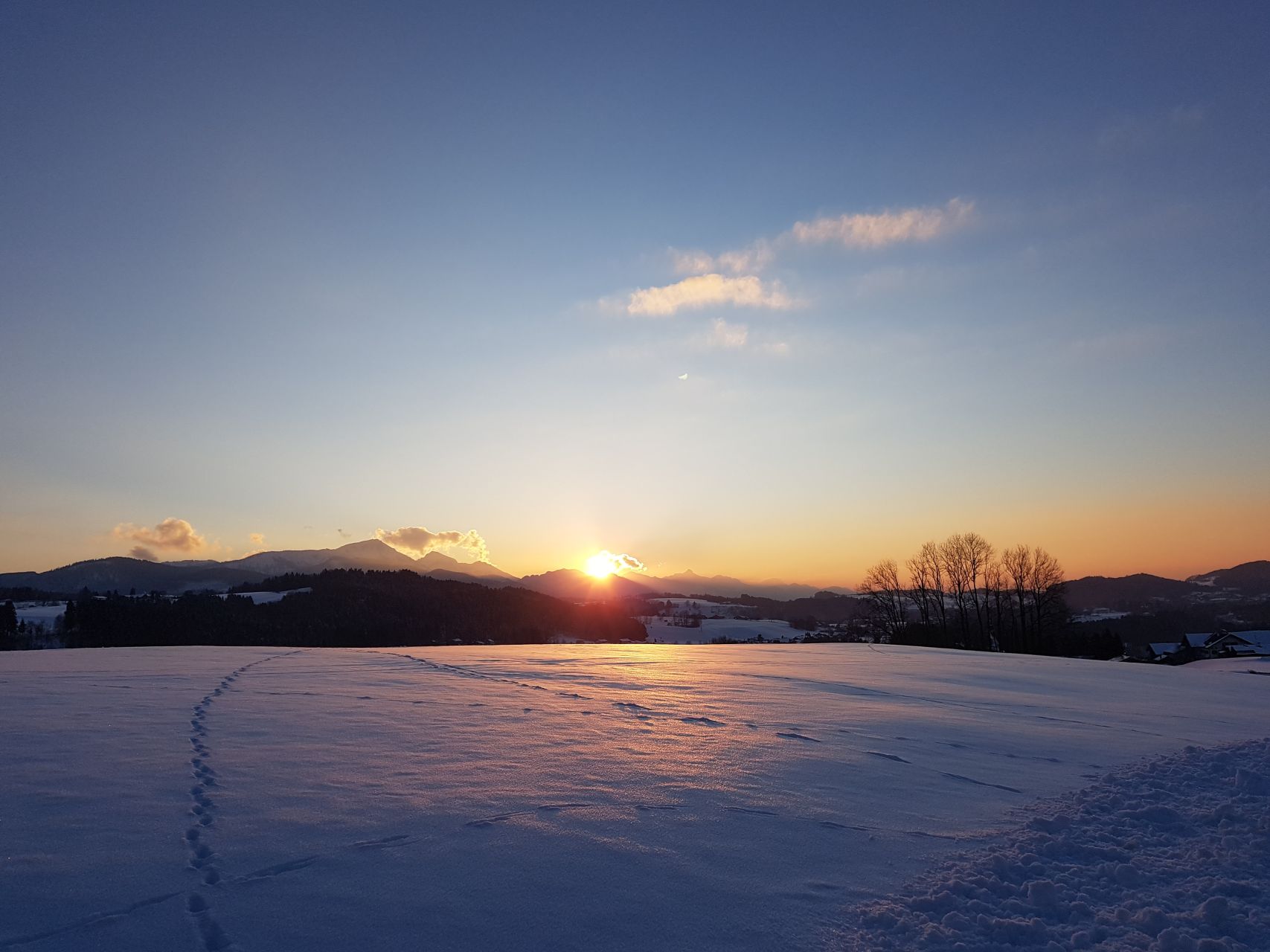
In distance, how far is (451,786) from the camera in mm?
5645

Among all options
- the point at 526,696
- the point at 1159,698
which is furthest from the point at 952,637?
the point at 526,696

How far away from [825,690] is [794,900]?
869 centimetres

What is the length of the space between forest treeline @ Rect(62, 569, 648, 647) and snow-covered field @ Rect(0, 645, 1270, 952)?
7767cm

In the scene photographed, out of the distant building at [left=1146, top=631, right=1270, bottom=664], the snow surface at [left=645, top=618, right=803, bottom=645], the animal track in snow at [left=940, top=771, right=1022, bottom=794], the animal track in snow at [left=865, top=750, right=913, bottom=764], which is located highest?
the animal track in snow at [left=865, top=750, right=913, bottom=764]

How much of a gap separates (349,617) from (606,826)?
4183 inches

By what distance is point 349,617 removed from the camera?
10069 centimetres

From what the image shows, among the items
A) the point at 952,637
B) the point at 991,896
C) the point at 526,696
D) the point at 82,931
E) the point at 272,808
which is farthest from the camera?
the point at 952,637

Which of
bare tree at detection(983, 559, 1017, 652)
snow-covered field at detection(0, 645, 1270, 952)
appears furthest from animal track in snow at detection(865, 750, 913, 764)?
bare tree at detection(983, 559, 1017, 652)

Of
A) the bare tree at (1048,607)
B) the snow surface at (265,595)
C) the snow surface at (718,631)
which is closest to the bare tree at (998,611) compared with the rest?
the bare tree at (1048,607)

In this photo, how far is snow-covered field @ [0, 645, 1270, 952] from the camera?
3.60 m

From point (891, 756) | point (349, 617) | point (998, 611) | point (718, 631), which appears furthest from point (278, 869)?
point (718, 631)

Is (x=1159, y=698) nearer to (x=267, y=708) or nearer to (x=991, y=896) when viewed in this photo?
(x=991, y=896)

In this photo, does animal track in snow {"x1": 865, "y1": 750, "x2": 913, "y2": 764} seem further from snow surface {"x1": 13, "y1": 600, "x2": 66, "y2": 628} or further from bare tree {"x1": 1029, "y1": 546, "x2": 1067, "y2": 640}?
snow surface {"x1": 13, "y1": 600, "x2": 66, "y2": 628}

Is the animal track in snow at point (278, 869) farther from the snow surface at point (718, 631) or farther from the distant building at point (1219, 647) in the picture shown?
the snow surface at point (718, 631)
